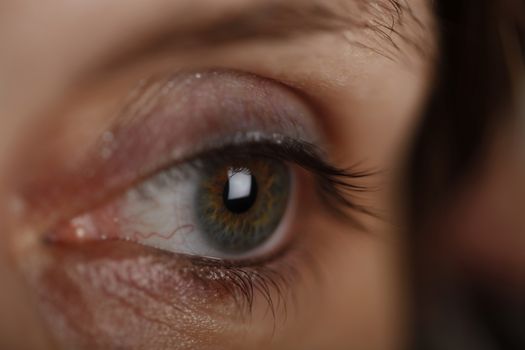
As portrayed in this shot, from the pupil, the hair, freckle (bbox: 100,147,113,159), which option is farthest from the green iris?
the hair

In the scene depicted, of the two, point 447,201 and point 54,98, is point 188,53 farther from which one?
point 447,201

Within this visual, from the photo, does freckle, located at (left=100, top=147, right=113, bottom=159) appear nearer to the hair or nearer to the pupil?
the pupil

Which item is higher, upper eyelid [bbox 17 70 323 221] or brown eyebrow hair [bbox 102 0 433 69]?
brown eyebrow hair [bbox 102 0 433 69]

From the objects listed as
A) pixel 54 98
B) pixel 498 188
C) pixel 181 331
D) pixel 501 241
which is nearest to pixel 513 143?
pixel 498 188

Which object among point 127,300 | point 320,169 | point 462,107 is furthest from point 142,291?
point 462,107

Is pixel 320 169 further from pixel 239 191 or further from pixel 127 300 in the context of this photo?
pixel 127 300

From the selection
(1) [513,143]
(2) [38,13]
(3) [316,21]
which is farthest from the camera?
(1) [513,143]

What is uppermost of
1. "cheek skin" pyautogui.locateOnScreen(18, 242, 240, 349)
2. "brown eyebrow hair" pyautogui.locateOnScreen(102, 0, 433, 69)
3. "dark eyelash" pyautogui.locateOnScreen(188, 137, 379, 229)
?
"brown eyebrow hair" pyautogui.locateOnScreen(102, 0, 433, 69)

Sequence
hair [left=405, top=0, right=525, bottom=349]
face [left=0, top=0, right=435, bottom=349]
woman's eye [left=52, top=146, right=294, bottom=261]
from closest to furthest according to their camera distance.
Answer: face [left=0, top=0, right=435, bottom=349] → woman's eye [left=52, top=146, right=294, bottom=261] → hair [left=405, top=0, right=525, bottom=349]
